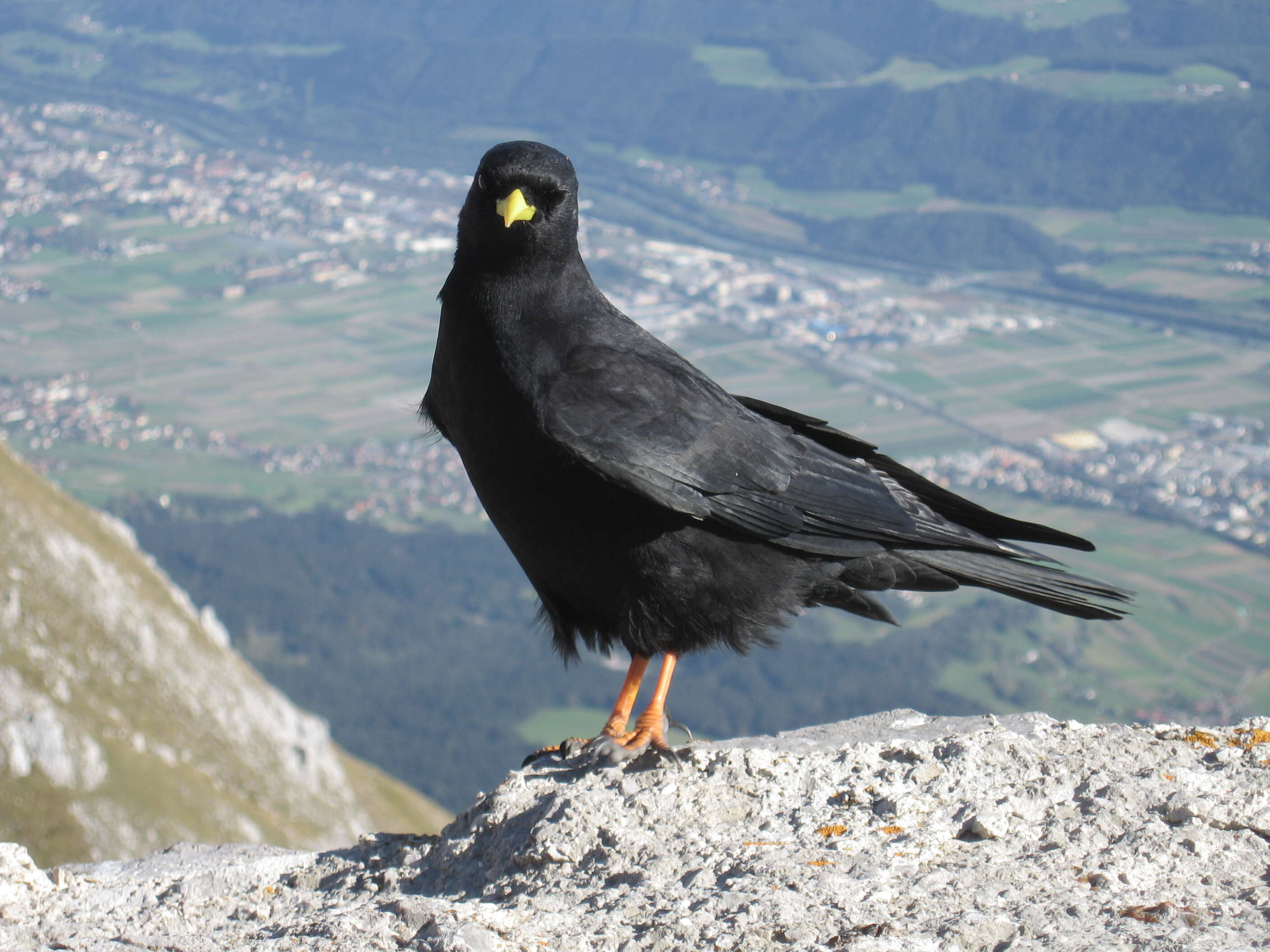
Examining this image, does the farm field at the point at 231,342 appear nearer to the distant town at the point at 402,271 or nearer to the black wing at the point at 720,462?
the distant town at the point at 402,271

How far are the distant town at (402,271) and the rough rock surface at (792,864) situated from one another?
11.9 meters

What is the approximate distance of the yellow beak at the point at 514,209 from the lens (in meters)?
4.98

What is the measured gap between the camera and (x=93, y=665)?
129 feet

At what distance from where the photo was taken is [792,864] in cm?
411

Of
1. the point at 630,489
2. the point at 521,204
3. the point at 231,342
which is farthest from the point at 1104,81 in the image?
the point at 630,489

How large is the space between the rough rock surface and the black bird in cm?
59

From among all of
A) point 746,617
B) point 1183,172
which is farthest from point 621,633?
point 1183,172

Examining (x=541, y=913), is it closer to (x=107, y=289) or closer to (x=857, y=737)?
(x=857, y=737)

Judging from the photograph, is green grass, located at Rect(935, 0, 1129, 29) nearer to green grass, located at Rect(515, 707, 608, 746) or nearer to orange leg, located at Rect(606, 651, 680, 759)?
green grass, located at Rect(515, 707, 608, 746)

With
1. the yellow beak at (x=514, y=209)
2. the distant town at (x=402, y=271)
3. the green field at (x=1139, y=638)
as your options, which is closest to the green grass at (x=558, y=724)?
the distant town at (x=402, y=271)

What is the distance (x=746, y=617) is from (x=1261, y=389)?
90.9 meters

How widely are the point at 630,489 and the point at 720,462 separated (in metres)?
0.55

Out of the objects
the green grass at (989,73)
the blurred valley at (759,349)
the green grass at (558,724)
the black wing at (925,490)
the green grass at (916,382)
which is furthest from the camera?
the green grass at (989,73)

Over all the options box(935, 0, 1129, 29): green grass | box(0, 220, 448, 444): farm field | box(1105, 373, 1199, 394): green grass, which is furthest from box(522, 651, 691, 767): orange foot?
box(935, 0, 1129, 29): green grass
